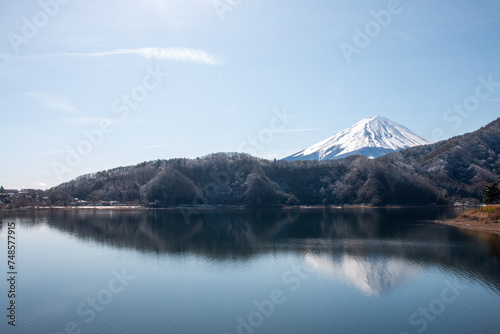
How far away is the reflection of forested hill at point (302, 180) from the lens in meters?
108

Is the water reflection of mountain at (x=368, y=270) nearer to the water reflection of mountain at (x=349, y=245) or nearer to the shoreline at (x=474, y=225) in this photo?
the water reflection of mountain at (x=349, y=245)

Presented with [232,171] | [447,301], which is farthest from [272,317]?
[232,171]

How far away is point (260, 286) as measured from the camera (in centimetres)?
2147

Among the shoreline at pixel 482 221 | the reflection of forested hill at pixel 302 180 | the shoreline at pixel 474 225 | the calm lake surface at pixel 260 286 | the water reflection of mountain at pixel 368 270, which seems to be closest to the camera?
the calm lake surface at pixel 260 286

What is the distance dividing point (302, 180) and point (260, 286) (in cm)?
10350

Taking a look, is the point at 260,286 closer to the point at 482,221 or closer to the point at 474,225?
the point at 474,225

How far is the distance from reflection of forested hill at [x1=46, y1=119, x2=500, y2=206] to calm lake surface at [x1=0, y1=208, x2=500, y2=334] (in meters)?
72.6

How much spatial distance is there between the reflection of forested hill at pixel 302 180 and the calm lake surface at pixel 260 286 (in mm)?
72614

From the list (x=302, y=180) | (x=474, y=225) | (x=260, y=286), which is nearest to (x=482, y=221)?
(x=474, y=225)

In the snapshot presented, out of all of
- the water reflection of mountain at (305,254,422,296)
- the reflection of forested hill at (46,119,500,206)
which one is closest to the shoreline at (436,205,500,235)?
the water reflection of mountain at (305,254,422,296)

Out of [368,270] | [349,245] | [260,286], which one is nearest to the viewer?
[260,286]

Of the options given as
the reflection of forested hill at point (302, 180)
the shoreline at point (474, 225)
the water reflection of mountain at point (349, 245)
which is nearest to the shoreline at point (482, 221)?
the shoreline at point (474, 225)

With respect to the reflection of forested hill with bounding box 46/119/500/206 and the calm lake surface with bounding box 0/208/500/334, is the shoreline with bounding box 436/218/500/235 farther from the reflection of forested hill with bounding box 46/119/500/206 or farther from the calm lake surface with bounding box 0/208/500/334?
the reflection of forested hill with bounding box 46/119/500/206

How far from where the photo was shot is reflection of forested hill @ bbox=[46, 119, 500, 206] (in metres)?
108
